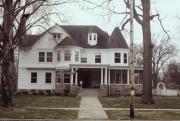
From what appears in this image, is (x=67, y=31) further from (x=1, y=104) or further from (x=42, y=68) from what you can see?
(x=1, y=104)

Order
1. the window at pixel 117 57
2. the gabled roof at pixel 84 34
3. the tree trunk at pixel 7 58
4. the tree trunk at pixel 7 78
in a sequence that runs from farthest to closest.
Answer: the gabled roof at pixel 84 34 < the window at pixel 117 57 < the tree trunk at pixel 7 78 < the tree trunk at pixel 7 58

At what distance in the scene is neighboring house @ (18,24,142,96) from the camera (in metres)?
55.3

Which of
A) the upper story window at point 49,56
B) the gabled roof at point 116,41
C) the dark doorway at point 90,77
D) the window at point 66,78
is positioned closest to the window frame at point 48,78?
the upper story window at point 49,56

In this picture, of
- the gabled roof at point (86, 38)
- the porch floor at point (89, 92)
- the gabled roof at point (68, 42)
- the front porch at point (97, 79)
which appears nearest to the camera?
the porch floor at point (89, 92)

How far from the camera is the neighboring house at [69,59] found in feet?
181

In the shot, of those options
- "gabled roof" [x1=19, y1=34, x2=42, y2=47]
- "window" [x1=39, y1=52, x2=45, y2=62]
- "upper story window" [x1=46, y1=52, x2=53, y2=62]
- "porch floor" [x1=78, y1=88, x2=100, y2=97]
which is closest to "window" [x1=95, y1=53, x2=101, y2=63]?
"porch floor" [x1=78, y1=88, x2=100, y2=97]

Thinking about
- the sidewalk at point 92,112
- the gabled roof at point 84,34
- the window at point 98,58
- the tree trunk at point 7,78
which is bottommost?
the sidewalk at point 92,112

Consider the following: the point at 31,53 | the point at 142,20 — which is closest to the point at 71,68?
the point at 31,53

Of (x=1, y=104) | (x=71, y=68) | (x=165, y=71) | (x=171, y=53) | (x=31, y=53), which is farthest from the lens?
(x=165, y=71)

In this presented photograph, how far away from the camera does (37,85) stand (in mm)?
56531

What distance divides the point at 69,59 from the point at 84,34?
5058mm

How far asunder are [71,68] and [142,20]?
20876 mm

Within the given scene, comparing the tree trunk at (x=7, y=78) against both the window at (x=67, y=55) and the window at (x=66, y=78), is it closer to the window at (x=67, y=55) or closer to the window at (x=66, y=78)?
the window at (x=66, y=78)

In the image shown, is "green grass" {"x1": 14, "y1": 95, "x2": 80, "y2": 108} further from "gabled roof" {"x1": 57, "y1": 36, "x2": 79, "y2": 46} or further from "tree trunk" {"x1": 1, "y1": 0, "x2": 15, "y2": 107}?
"gabled roof" {"x1": 57, "y1": 36, "x2": 79, "y2": 46}
